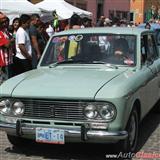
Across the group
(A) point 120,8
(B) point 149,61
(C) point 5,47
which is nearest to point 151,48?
(B) point 149,61

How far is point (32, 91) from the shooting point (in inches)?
228

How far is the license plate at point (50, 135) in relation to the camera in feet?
18.3

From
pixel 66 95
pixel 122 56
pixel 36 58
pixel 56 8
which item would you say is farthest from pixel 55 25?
pixel 66 95

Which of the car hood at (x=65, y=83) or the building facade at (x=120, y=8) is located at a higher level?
the car hood at (x=65, y=83)

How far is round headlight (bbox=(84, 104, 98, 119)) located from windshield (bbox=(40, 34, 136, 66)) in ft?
4.51

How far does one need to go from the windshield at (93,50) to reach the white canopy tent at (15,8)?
795cm

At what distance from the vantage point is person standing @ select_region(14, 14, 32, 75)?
9.66 metres

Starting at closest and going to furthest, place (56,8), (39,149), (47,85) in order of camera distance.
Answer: (47,85)
(39,149)
(56,8)

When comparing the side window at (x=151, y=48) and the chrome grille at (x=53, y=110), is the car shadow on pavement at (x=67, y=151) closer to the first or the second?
the chrome grille at (x=53, y=110)

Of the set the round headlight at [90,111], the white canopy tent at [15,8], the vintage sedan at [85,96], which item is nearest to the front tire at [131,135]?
the vintage sedan at [85,96]

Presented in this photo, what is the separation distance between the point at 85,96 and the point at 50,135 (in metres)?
0.64

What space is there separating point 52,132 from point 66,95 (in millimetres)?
473

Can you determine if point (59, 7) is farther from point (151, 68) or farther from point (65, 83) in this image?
point (65, 83)

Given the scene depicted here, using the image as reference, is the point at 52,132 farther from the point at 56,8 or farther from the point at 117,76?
the point at 56,8
